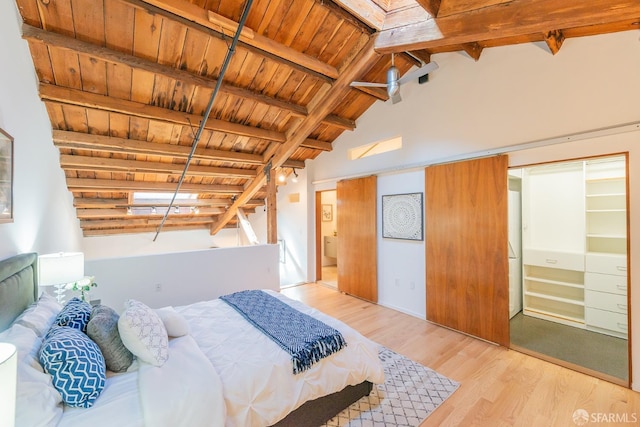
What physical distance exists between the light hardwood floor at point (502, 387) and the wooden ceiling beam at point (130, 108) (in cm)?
322

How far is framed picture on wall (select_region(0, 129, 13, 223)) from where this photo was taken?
1.65m

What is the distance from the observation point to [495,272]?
9.84 feet

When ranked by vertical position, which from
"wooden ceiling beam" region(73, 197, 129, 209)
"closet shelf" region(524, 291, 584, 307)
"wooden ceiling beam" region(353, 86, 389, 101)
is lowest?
"closet shelf" region(524, 291, 584, 307)

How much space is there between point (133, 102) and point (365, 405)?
3779mm

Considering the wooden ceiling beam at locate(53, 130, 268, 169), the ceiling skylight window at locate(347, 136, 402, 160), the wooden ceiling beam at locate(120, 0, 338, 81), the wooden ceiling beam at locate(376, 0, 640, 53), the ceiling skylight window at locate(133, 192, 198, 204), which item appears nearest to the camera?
the wooden ceiling beam at locate(376, 0, 640, 53)

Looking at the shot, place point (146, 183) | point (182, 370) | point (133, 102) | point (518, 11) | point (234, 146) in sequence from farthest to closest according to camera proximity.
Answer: point (146, 183) < point (234, 146) < point (133, 102) < point (518, 11) < point (182, 370)

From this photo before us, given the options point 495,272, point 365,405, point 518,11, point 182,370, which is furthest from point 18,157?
point 495,272

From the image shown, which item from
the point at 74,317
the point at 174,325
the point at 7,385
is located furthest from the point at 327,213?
the point at 7,385

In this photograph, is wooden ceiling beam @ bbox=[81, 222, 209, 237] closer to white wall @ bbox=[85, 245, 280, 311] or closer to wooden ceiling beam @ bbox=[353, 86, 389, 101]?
white wall @ bbox=[85, 245, 280, 311]

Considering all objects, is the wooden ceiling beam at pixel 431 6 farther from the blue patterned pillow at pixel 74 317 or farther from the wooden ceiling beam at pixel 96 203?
the wooden ceiling beam at pixel 96 203

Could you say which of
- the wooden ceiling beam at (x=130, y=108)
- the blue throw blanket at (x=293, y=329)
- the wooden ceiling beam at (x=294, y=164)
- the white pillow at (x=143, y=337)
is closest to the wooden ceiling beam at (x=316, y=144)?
the wooden ceiling beam at (x=294, y=164)

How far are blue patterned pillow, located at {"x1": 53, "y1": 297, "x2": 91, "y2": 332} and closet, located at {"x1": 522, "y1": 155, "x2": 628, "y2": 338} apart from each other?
477cm

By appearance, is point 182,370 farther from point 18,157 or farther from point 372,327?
point 372,327

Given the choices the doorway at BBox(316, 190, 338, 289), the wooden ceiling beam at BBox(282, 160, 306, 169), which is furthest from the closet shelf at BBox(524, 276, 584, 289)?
the wooden ceiling beam at BBox(282, 160, 306, 169)
